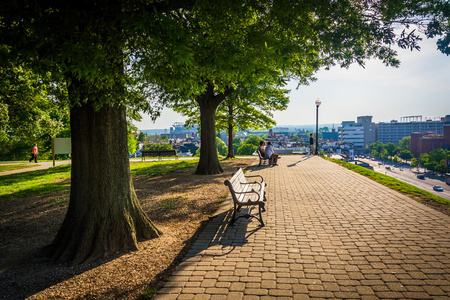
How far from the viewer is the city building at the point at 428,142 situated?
95.6 meters

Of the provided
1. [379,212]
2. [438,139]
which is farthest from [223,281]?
[438,139]

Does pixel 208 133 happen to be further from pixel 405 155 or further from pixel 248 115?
pixel 405 155

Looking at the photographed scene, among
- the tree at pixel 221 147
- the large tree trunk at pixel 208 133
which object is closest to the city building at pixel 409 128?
the tree at pixel 221 147

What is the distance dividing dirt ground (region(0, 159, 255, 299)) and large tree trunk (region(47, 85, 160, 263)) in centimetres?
32

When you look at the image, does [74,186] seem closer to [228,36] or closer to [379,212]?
[228,36]

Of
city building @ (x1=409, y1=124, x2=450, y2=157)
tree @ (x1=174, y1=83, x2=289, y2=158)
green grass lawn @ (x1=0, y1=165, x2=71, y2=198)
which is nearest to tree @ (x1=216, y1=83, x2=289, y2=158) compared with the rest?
tree @ (x1=174, y1=83, x2=289, y2=158)

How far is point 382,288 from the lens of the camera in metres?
3.26

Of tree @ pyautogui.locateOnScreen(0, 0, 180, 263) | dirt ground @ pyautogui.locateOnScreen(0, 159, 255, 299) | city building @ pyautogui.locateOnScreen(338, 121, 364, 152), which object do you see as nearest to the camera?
dirt ground @ pyautogui.locateOnScreen(0, 159, 255, 299)

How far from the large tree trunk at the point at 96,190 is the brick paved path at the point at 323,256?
1.37 metres

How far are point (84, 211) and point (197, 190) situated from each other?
16.7 ft

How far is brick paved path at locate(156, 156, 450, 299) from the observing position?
325 cm

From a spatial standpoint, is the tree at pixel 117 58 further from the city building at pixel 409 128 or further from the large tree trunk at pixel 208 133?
the city building at pixel 409 128

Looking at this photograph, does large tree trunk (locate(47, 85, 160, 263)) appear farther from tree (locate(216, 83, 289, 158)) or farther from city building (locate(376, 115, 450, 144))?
city building (locate(376, 115, 450, 144))

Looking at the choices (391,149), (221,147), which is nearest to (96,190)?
(221,147)
